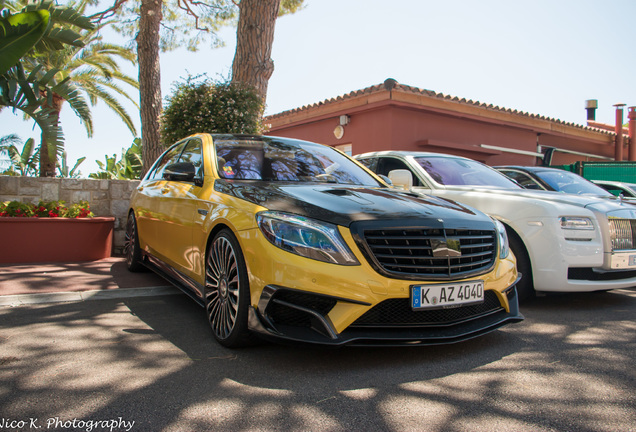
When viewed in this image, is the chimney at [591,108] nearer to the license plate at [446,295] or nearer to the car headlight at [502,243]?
the car headlight at [502,243]

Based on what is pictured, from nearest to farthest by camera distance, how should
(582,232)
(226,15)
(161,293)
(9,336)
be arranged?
(9,336)
(582,232)
(161,293)
(226,15)

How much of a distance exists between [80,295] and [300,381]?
2915 millimetres

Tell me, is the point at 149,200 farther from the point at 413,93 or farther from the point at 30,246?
the point at 413,93

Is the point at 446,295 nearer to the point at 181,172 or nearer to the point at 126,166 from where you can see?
the point at 181,172

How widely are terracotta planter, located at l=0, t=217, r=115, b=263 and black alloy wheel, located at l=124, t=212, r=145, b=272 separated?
1064mm

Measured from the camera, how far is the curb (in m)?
4.33

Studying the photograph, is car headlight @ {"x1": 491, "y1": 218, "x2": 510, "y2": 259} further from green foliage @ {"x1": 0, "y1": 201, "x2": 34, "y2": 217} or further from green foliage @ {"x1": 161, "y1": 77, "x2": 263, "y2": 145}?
green foliage @ {"x1": 0, "y1": 201, "x2": 34, "y2": 217}

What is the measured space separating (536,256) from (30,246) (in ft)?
19.7

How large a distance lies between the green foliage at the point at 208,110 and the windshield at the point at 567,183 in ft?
13.7

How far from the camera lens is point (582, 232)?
4.30 m

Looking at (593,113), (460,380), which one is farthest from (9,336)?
(593,113)

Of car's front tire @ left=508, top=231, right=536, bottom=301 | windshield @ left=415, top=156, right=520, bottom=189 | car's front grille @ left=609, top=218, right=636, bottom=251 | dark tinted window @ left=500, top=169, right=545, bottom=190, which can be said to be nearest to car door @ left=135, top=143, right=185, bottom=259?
windshield @ left=415, top=156, right=520, bottom=189

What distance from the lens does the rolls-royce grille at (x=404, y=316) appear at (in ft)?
8.97

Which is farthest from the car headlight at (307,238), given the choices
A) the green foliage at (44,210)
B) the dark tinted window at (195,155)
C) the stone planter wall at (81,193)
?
the stone planter wall at (81,193)
